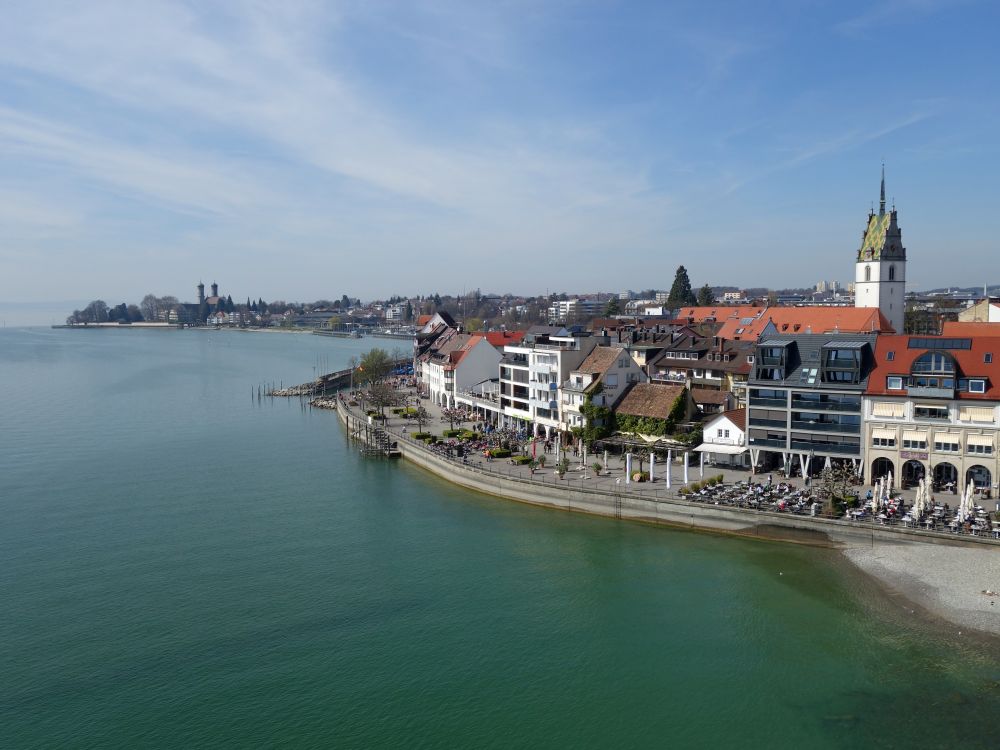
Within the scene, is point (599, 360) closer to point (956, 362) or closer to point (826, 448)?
point (826, 448)

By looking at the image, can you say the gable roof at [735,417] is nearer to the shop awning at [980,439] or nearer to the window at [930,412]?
the window at [930,412]

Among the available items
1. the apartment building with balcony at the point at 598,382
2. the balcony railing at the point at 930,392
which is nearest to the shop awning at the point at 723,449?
the apartment building with balcony at the point at 598,382

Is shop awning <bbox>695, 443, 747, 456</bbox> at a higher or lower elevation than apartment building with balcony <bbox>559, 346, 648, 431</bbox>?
lower

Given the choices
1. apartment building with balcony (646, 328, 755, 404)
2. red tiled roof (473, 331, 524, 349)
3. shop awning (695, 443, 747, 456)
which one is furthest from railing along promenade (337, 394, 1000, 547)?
red tiled roof (473, 331, 524, 349)

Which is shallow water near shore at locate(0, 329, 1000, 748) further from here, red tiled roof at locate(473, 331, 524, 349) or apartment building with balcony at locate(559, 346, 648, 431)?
red tiled roof at locate(473, 331, 524, 349)

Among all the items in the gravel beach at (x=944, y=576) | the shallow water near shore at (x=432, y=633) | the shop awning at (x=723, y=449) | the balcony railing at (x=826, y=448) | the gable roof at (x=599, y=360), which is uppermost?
the gable roof at (x=599, y=360)

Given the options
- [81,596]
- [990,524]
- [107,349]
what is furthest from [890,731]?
[107,349]

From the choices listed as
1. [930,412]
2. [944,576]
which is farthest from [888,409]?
[944,576]
